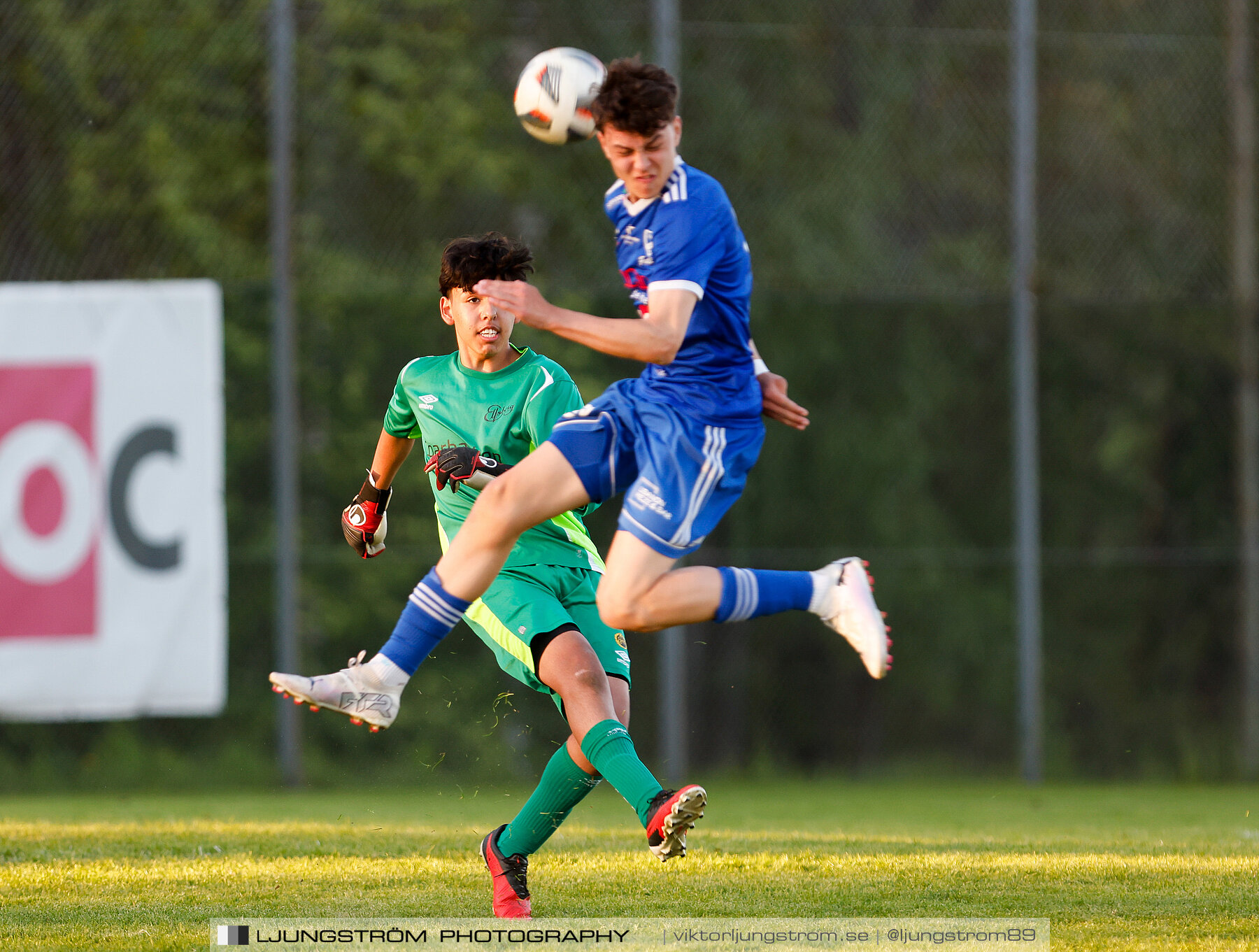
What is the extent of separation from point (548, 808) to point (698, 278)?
6.10 ft

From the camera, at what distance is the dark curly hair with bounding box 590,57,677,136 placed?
15.6 ft

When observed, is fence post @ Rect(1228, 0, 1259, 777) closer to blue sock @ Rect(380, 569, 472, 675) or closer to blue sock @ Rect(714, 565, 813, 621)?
blue sock @ Rect(714, 565, 813, 621)

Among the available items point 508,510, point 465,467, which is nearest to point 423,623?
point 508,510

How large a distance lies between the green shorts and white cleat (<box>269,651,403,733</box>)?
544 mm

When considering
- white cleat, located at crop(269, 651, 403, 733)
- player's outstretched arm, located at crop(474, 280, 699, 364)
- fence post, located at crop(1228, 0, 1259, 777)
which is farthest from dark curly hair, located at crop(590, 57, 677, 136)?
fence post, located at crop(1228, 0, 1259, 777)

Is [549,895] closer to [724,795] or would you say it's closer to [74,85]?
[724,795]

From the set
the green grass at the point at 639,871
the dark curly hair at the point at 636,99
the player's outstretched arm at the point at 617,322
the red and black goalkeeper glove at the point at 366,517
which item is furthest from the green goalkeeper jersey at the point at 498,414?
the green grass at the point at 639,871

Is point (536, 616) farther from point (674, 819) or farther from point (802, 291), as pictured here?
point (802, 291)

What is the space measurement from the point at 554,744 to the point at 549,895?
17.7 ft

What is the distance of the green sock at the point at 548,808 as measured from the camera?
5328 mm

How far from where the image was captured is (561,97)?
A: 5.26 m

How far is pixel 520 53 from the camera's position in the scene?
39.0 ft

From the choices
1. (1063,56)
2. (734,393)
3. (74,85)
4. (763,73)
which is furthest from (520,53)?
(734,393)

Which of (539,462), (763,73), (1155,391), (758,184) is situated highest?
(763,73)
